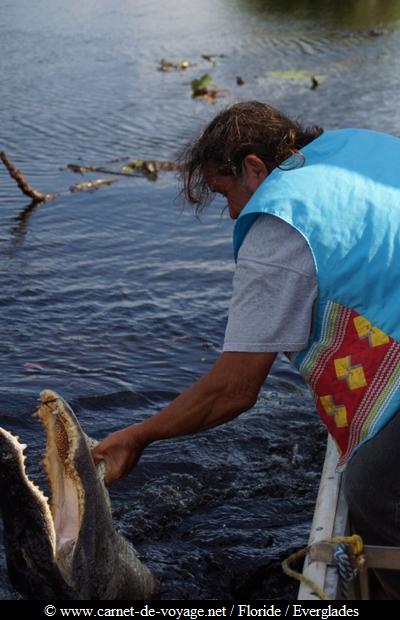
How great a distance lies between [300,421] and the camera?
6.42 m

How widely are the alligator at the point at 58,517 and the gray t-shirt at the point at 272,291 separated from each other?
2.26 feet

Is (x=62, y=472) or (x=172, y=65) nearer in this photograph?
(x=62, y=472)

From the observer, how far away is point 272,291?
3.32m

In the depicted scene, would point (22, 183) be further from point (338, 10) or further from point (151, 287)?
point (338, 10)

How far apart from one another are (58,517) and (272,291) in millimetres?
1181

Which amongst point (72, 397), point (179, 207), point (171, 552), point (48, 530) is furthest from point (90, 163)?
point (48, 530)

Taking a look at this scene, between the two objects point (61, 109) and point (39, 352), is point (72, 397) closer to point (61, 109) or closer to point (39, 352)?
point (39, 352)

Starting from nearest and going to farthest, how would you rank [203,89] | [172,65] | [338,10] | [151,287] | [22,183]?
[151,287]
[22,183]
[203,89]
[172,65]
[338,10]

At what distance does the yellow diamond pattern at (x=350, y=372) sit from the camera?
344 cm

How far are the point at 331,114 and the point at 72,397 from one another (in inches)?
390

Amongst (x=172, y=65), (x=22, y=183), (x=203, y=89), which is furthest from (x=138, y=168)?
(x=172, y=65)

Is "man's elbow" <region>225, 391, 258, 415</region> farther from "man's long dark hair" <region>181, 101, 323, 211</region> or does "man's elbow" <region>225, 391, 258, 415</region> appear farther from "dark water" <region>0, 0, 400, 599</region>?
"dark water" <region>0, 0, 400, 599</region>

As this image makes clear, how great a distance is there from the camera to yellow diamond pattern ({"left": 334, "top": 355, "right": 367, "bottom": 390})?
11.3ft

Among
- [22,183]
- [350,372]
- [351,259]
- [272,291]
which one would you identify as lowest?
[22,183]
